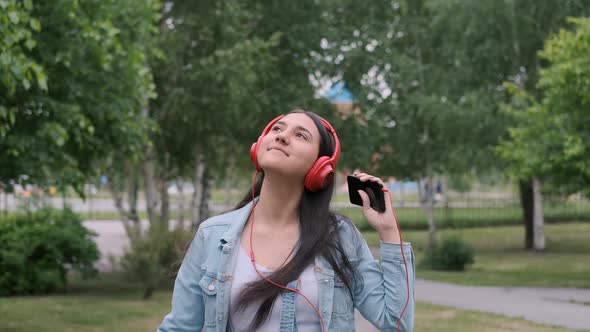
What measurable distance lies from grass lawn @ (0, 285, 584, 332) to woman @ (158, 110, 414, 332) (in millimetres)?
7303

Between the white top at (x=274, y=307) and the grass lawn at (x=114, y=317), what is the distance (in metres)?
7.41

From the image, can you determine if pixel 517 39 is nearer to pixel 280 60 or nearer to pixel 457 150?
pixel 457 150

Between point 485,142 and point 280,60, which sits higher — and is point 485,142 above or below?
below

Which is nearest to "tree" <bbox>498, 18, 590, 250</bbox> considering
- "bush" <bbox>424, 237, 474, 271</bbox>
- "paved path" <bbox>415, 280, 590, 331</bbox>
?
"paved path" <bbox>415, 280, 590, 331</bbox>

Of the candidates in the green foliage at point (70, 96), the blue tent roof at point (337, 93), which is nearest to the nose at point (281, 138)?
the green foliage at point (70, 96)

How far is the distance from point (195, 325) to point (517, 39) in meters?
21.2

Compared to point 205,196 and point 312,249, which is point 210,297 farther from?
point 205,196

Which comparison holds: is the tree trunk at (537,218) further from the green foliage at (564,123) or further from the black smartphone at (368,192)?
the black smartphone at (368,192)

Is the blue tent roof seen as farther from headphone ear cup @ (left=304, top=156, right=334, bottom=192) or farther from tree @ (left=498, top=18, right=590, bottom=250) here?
headphone ear cup @ (left=304, top=156, right=334, bottom=192)

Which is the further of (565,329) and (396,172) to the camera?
(396,172)

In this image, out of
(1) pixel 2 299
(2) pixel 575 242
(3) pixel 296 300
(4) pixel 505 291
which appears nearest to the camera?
(3) pixel 296 300

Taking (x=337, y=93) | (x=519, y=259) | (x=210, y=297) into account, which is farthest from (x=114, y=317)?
(x=519, y=259)

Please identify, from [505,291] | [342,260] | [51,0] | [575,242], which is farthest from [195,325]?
[575,242]

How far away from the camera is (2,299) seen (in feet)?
42.9
